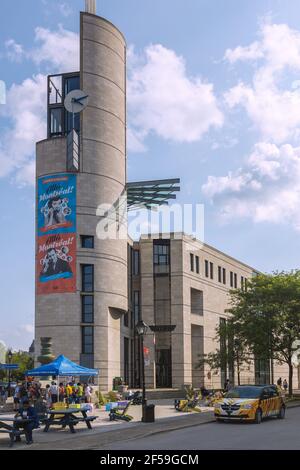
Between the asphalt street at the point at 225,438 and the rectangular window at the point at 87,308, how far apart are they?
75.9ft

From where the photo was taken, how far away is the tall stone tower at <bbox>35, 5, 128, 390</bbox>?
158 feet

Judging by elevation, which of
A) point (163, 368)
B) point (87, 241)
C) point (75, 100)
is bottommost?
point (163, 368)

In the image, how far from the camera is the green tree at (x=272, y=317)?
149 feet

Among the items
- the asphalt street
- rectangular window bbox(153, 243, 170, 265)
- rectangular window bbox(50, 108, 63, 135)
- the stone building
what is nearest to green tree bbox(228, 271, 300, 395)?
the stone building

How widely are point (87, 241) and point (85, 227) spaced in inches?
43.0

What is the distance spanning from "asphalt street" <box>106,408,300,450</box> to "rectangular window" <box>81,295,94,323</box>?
911 inches

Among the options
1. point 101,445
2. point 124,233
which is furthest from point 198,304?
point 101,445

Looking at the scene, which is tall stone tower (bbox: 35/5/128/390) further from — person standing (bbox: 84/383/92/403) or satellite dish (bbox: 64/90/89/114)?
person standing (bbox: 84/383/92/403)

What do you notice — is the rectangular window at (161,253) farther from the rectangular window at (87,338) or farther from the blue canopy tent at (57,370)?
the blue canopy tent at (57,370)

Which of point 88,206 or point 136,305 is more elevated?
point 88,206

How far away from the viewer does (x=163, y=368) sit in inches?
2384

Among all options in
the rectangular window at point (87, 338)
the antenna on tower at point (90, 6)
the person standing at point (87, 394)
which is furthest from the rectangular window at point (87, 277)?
the antenna on tower at point (90, 6)

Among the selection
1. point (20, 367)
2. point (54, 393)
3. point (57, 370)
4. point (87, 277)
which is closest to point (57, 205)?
point (87, 277)

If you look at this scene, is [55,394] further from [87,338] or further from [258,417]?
[87,338]
